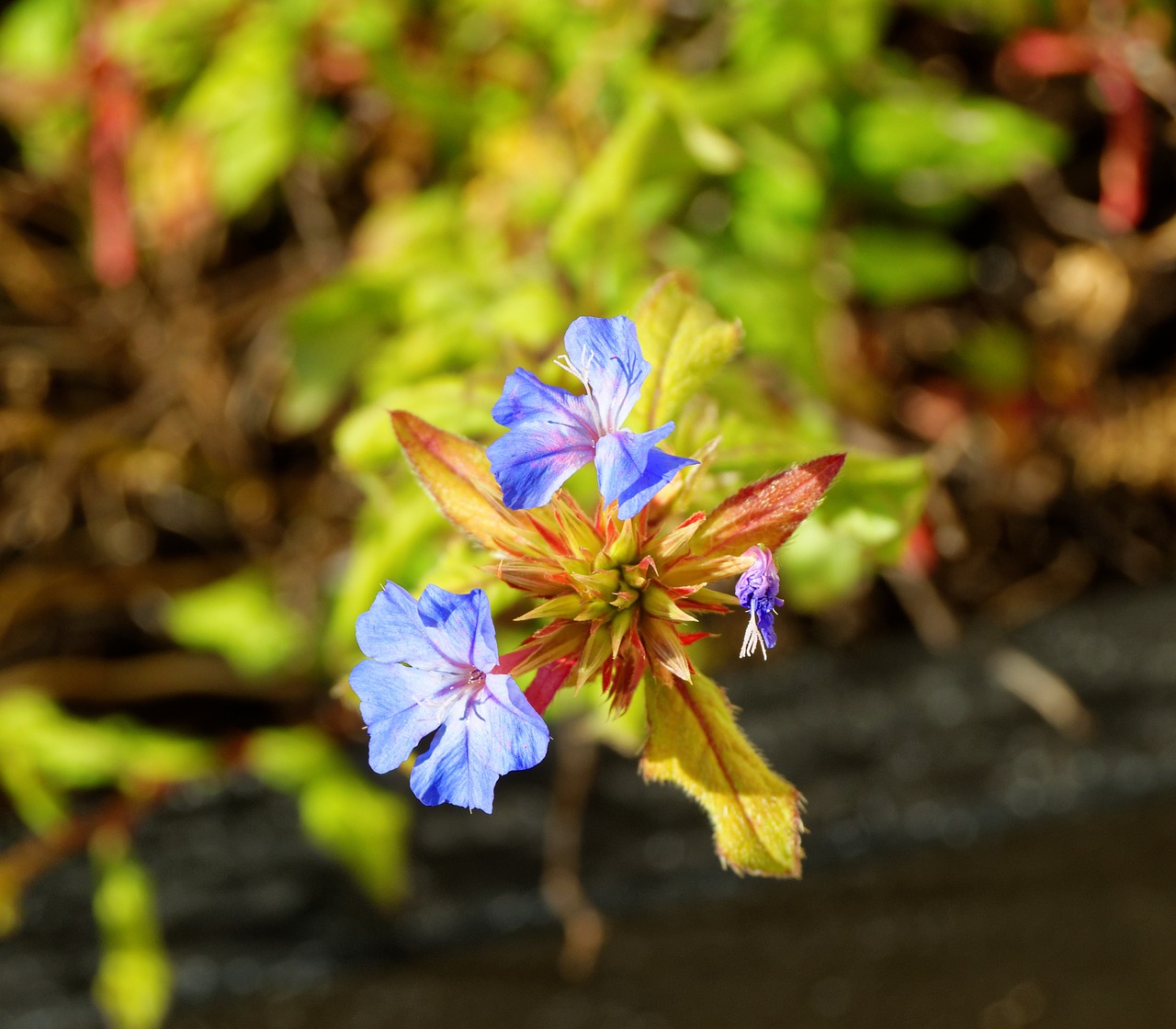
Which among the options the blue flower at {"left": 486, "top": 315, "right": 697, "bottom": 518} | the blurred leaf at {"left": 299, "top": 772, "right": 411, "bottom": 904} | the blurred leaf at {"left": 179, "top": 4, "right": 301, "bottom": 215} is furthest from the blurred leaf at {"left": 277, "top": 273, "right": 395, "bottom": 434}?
the blue flower at {"left": 486, "top": 315, "right": 697, "bottom": 518}

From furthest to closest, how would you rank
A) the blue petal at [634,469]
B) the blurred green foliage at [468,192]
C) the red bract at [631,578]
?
the blurred green foliage at [468,192]
the red bract at [631,578]
the blue petal at [634,469]

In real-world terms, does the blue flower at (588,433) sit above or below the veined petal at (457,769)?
above

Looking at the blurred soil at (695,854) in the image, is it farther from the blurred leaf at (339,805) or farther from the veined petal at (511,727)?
the veined petal at (511,727)

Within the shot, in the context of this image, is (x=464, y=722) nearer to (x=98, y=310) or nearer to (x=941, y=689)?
(x=941, y=689)

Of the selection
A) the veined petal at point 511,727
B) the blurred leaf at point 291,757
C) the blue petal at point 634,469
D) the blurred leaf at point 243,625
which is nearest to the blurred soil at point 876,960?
the blurred leaf at point 291,757

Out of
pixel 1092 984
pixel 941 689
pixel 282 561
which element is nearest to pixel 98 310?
pixel 282 561

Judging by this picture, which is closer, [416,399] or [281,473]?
[416,399]
